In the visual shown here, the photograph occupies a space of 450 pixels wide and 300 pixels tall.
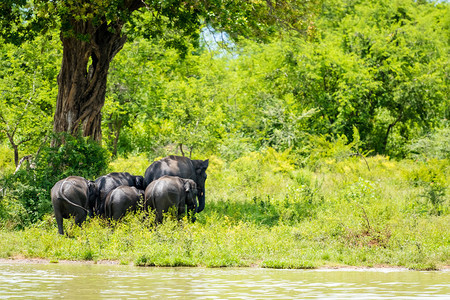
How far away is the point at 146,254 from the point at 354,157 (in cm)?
1614

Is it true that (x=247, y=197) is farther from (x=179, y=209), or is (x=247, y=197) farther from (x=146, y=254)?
(x=146, y=254)

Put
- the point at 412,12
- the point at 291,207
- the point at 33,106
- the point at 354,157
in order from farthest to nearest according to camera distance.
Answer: the point at 412,12, the point at 354,157, the point at 33,106, the point at 291,207

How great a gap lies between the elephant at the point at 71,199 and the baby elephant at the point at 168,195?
1494 mm

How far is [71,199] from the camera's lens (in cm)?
1412

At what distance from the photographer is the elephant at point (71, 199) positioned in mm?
14062

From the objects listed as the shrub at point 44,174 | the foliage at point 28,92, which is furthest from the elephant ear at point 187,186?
the foliage at point 28,92

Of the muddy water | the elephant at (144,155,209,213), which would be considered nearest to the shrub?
the elephant at (144,155,209,213)

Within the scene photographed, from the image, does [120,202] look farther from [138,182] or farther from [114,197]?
[138,182]

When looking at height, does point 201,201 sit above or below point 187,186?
below

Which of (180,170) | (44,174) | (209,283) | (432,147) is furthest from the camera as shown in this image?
(432,147)

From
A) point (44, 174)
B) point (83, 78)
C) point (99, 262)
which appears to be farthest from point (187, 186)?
point (83, 78)

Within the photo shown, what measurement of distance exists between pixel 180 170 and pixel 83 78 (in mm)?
4803

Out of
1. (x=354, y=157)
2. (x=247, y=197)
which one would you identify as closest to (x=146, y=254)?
(x=247, y=197)

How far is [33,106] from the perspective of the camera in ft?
74.8
